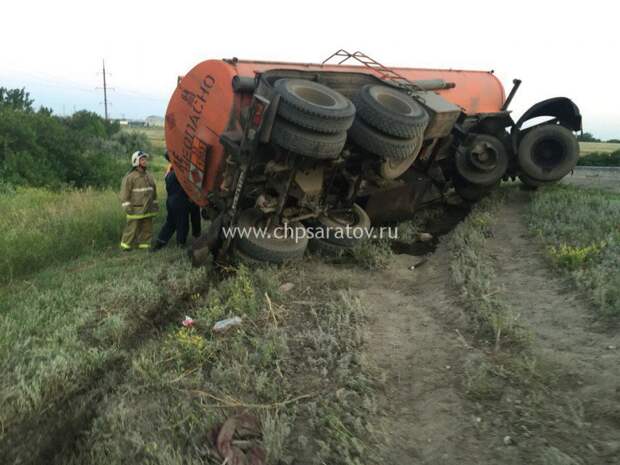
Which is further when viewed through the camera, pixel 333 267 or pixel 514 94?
pixel 514 94

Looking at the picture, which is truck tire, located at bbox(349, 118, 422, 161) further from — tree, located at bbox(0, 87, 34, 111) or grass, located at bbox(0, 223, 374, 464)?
tree, located at bbox(0, 87, 34, 111)

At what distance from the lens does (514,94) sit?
333 inches

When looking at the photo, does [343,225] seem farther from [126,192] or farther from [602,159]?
[602,159]

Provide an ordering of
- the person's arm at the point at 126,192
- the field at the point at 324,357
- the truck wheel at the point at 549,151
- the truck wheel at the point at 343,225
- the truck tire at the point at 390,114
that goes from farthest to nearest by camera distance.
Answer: the truck wheel at the point at 549,151
the person's arm at the point at 126,192
the truck wheel at the point at 343,225
the truck tire at the point at 390,114
the field at the point at 324,357

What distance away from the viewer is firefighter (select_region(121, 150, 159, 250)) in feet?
22.1

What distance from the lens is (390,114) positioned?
5051mm

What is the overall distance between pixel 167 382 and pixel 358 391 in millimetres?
1340

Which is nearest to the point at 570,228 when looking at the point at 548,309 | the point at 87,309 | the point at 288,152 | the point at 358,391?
the point at 548,309

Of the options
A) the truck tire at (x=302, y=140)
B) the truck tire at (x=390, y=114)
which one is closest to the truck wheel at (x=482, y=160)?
the truck tire at (x=390, y=114)

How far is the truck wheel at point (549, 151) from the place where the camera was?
25.6 feet

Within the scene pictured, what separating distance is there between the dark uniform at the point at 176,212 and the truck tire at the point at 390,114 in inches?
112

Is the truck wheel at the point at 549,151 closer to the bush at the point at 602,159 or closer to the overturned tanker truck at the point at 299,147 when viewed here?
the overturned tanker truck at the point at 299,147

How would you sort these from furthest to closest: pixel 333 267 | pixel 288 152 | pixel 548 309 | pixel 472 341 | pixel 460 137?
pixel 460 137, pixel 333 267, pixel 288 152, pixel 548 309, pixel 472 341

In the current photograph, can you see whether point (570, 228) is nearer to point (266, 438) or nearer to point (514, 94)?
point (514, 94)
